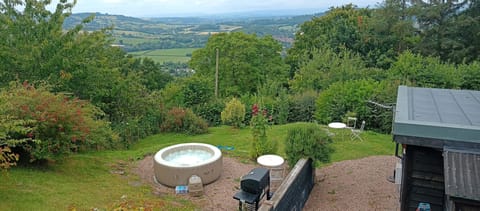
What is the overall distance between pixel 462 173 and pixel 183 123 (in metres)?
12.7

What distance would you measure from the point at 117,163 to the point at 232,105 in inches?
249

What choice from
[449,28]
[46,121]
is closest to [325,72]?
[449,28]

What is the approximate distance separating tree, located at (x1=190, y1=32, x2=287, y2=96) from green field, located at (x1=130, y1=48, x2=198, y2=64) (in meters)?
23.9

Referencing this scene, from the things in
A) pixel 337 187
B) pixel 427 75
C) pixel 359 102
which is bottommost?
pixel 337 187

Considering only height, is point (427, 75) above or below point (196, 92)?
above

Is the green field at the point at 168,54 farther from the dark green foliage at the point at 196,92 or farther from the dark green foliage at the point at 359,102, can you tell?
the dark green foliage at the point at 359,102

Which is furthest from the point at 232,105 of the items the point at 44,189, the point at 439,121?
the point at 439,121

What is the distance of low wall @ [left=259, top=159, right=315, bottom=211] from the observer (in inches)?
263

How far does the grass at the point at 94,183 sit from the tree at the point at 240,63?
1500 cm

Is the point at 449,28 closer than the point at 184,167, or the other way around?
the point at 184,167

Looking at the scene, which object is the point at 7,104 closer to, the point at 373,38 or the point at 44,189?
the point at 44,189

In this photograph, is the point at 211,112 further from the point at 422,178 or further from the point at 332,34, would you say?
the point at 422,178

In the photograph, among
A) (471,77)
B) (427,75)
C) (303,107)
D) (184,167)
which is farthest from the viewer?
(303,107)

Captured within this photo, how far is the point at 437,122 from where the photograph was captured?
511 centimetres
